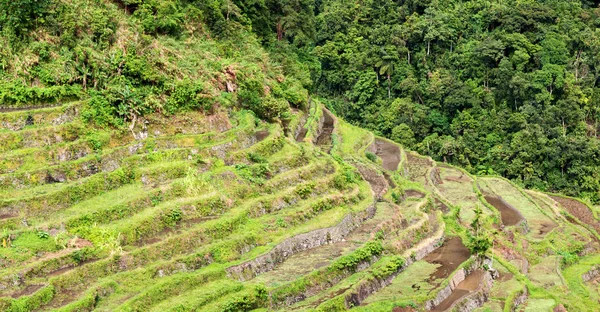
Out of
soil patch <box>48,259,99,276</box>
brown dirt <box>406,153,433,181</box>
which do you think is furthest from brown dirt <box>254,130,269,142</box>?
soil patch <box>48,259,99,276</box>

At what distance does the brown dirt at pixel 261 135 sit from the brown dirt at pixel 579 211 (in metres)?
18.6

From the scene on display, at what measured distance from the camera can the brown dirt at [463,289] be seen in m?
24.6

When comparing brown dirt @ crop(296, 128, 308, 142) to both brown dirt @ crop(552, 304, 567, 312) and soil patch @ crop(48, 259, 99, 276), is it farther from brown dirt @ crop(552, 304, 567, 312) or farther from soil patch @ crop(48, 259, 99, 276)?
soil patch @ crop(48, 259, 99, 276)

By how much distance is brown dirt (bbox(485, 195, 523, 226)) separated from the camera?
3516 centimetres

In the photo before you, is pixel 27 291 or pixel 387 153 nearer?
pixel 27 291

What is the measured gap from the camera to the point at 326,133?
42.0 m

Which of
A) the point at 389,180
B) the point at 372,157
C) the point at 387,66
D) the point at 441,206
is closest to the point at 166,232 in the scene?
the point at 389,180

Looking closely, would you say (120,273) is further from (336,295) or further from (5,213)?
(336,295)

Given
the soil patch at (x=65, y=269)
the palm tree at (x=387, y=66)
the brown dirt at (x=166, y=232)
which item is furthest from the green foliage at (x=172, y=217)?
the palm tree at (x=387, y=66)

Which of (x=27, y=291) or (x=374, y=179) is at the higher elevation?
(x=27, y=291)

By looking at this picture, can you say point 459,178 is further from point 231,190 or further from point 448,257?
point 231,190

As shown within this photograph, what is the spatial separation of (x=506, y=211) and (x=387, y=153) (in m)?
8.39

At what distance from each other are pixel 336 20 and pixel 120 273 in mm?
42436

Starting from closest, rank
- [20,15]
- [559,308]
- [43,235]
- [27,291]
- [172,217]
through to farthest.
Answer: [27,291] < [43,235] < [172,217] < [559,308] < [20,15]
